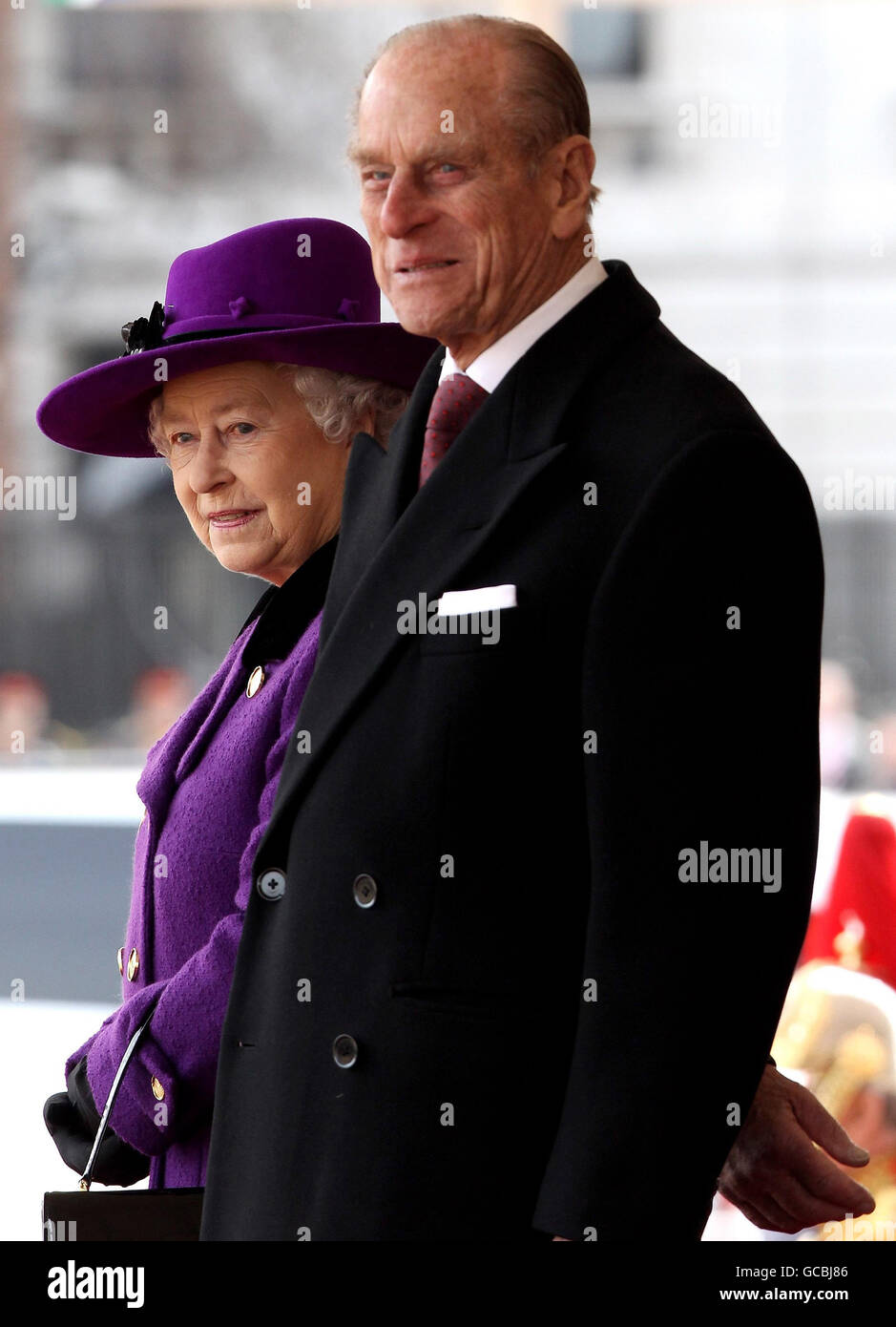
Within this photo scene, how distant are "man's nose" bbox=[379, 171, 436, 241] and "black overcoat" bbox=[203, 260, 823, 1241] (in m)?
0.14

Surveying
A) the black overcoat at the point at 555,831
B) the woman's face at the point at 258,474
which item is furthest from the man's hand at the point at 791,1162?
the woman's face at the point at 258,474

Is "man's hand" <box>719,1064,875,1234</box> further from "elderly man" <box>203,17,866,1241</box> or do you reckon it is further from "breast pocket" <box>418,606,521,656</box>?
"breast pocket" <box>418,606,521,656</box>

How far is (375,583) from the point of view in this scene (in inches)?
60.6

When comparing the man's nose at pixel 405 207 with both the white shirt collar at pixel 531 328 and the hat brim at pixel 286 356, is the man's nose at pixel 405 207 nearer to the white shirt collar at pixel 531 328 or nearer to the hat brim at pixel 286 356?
the white shirt collar at pixel 531 328

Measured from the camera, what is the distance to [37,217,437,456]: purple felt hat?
1891 mm

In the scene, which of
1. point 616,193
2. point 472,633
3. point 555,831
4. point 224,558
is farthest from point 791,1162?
point 616,193

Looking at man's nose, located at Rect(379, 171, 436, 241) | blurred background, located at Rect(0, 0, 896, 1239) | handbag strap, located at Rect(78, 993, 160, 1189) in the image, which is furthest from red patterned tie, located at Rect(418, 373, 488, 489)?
blurred background, located at Rect(0, 0, 896, 1239)

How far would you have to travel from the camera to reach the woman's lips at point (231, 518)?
1882mm

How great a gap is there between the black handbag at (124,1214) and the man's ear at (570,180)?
0.92 meters

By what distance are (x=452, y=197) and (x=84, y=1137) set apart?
0.97 metres

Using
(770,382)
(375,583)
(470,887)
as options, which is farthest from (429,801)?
(770,382)
